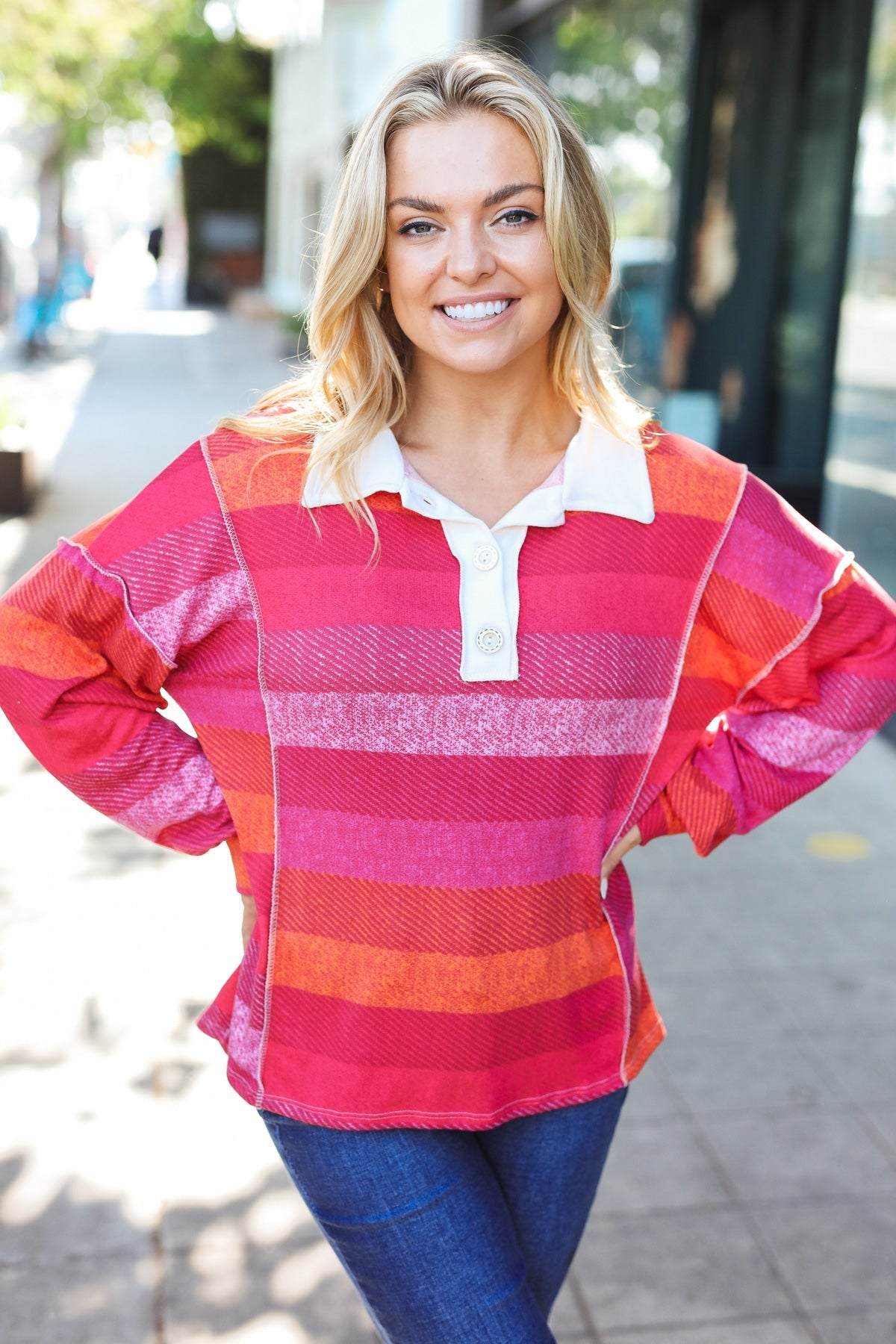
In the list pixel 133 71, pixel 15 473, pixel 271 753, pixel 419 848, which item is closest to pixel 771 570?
pixel 419 848

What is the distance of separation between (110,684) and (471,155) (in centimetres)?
84

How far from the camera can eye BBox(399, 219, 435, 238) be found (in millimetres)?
1972

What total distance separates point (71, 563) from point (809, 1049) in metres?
2.82

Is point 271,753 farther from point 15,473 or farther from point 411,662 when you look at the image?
point 15,473

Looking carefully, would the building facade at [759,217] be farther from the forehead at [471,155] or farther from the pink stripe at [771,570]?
the forehead at [471,155]

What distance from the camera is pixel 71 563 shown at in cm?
192

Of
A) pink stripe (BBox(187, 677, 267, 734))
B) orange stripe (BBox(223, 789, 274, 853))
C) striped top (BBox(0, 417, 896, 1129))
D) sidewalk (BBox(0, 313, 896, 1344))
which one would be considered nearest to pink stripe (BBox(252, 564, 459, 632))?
striped top (BBox(0, 417, 896, 1129))

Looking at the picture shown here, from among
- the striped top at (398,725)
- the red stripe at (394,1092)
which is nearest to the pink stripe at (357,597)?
the striped top at (398,725)

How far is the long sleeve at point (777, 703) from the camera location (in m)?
2.07

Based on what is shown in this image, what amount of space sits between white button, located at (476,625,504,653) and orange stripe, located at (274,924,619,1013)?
39 cm

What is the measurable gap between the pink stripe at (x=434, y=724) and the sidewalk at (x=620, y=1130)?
1572 millimetres

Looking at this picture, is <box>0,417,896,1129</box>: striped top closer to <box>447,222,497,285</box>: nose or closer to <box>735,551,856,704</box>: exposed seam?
<box>735,551,856,704</box>: exposed seam

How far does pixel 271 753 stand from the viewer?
1.93m

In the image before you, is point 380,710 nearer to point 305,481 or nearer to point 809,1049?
point 305,481
